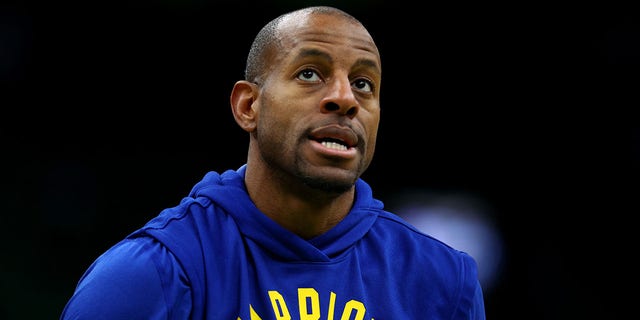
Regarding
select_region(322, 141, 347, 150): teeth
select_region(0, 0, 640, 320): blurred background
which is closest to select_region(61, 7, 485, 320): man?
select_region(322, 141, 347, 150): teeth

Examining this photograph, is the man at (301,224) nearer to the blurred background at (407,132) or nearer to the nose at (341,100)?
the nose at (341,100)

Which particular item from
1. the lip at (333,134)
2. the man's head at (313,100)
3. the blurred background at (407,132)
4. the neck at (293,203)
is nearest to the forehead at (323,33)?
the man's head at (313,100)

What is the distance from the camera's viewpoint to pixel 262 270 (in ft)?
8.05

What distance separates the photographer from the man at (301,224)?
2365 millimetres

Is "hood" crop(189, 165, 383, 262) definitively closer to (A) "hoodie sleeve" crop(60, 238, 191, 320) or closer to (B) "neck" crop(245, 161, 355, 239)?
(B) "neck" crop(245, 161, 355, 239)

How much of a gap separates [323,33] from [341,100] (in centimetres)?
22

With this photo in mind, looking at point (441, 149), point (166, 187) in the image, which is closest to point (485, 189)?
point (441, 149)

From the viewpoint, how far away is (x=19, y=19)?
5664 mm

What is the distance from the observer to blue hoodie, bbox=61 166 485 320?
2227 mm

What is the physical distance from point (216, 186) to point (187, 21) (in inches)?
128

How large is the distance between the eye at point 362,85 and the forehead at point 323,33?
7 cm

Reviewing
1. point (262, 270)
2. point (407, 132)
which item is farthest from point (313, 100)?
point (407, 132)

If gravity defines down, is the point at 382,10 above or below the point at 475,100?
above

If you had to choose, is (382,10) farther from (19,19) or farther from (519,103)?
(19,19)
